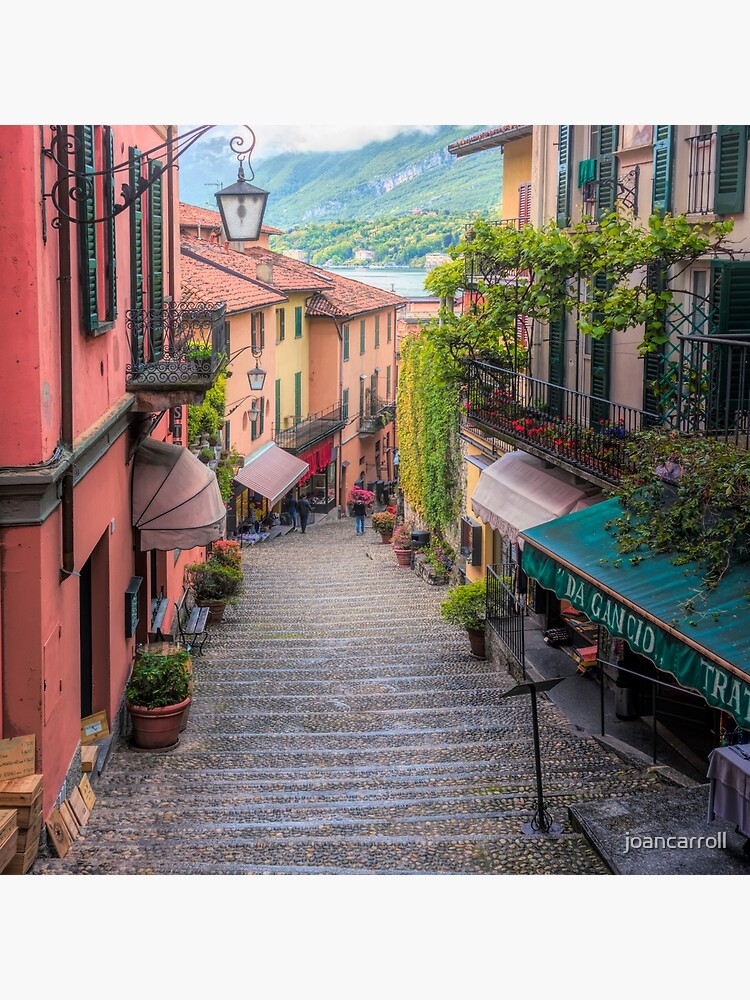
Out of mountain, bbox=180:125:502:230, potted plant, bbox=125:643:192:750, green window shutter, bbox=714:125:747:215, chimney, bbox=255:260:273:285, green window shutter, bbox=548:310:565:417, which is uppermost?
mountain, bbox=180:125:502:230

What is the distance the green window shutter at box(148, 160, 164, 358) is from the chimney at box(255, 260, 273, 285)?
22481 millimetres

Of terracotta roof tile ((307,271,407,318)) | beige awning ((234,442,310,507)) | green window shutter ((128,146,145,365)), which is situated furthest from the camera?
terracotta roof tile ((307,271,407,318))

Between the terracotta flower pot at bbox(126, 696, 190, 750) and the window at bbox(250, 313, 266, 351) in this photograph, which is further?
the window at bbox(250, 313, 266, 351)

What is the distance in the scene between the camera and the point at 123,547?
12352mm

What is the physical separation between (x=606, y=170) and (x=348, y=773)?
904cm

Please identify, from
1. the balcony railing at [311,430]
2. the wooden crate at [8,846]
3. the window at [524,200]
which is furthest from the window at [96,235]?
the balcony railing at [311,430]

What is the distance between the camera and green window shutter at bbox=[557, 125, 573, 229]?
16.3m

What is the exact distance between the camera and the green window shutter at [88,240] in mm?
9008

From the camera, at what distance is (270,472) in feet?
118

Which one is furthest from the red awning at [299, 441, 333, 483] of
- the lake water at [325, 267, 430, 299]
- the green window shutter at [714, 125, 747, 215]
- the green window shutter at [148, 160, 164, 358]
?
the green window shutter at [714, 125, 747, 215]

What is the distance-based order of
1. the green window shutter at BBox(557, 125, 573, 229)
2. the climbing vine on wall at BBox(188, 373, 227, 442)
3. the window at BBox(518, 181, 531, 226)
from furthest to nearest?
the window at BBox(518, 181, 531, 226)
the climbing vine on wall at BBox(188, 373, 227, 442)
the green window shutter at BBox(557, 125, 573, 229)

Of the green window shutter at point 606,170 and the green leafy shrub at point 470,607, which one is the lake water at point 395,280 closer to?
the green leafy shrub at point 470,607

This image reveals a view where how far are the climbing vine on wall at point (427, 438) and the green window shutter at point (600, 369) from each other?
4378mm

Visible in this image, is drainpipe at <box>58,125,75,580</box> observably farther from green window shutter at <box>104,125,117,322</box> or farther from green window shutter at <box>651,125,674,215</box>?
green window shutter at <box>651,125,674,215</box>
